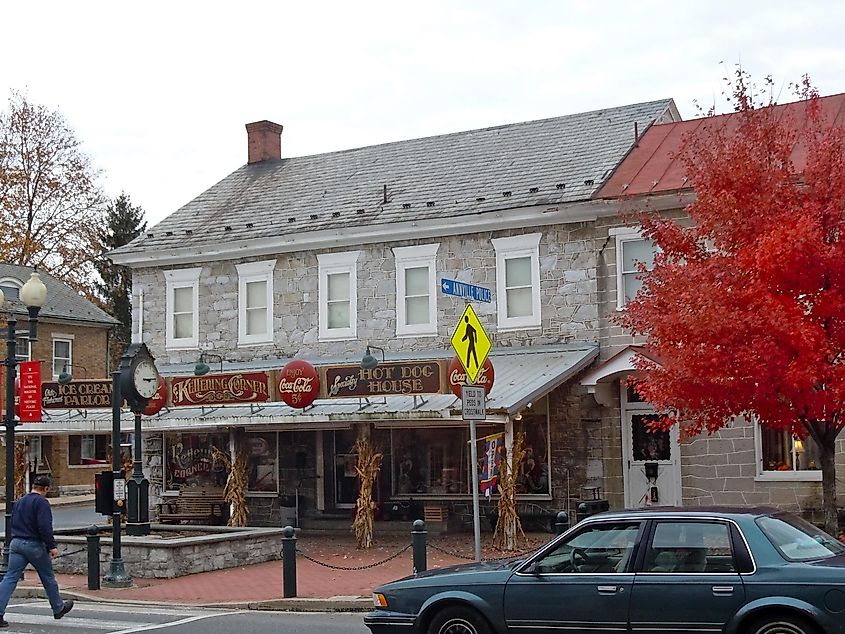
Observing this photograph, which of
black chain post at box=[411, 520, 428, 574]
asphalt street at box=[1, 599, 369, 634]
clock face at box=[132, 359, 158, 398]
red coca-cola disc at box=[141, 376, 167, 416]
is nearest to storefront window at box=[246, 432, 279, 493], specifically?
red coca-cola disc at box=[141, 376, 167, 416]

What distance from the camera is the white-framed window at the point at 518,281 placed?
23.0 metres

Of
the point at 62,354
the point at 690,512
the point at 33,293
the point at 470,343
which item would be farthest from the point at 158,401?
the point at 62,354

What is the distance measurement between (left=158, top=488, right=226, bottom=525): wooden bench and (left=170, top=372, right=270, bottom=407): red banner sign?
3.04 meters

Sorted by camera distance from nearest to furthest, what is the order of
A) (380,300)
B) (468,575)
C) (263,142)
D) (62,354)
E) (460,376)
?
(468,575), (460,376), (380,300), (263,142), (62,354)

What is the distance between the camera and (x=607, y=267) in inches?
873

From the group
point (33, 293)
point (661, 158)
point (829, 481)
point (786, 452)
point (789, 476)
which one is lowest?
point (789, 476)

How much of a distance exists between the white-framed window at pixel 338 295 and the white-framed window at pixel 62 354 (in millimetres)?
19753

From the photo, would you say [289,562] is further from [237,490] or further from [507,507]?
[237,490]

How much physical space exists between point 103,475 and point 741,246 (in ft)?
31.9

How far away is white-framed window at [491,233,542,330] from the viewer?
22984 mm

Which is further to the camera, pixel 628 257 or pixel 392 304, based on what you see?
pixel 392 304

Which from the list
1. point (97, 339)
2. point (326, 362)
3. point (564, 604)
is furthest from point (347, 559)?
point (97, 339)

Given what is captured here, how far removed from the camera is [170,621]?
13438 millimetres

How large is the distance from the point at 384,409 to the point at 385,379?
575 millimetres
